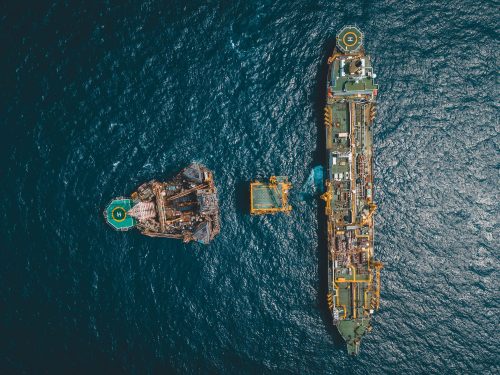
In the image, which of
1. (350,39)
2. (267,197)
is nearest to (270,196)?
(267,197)

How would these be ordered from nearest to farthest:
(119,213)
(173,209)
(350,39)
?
(350,39)
(173,209)
(119,213)

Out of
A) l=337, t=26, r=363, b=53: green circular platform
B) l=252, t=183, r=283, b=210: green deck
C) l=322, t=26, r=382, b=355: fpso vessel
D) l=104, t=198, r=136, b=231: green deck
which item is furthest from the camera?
l=104, t=198, r=136, b=231: green deck

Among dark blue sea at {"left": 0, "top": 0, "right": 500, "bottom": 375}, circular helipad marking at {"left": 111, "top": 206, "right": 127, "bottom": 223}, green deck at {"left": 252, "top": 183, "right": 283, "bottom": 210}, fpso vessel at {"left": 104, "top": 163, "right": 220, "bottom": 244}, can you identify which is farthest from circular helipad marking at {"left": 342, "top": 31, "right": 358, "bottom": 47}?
circular helipad marking at {"left": 111, "top": 206, "right": 127, "bottom": 223}

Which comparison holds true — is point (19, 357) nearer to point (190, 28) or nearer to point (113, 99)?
point (113, 99)

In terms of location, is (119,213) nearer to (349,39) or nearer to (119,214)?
(119,214)

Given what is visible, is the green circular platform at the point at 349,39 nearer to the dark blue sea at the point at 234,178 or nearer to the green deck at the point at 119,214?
the dark blue sea at the point at 234,178

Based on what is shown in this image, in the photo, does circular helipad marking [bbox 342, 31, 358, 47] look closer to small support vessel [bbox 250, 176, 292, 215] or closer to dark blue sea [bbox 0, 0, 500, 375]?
dark blue sea [bbox 0, 0, 500, 375]

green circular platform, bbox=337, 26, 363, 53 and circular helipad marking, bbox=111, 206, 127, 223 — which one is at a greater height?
green circular platform, bbox=337, 26, 363, 53
